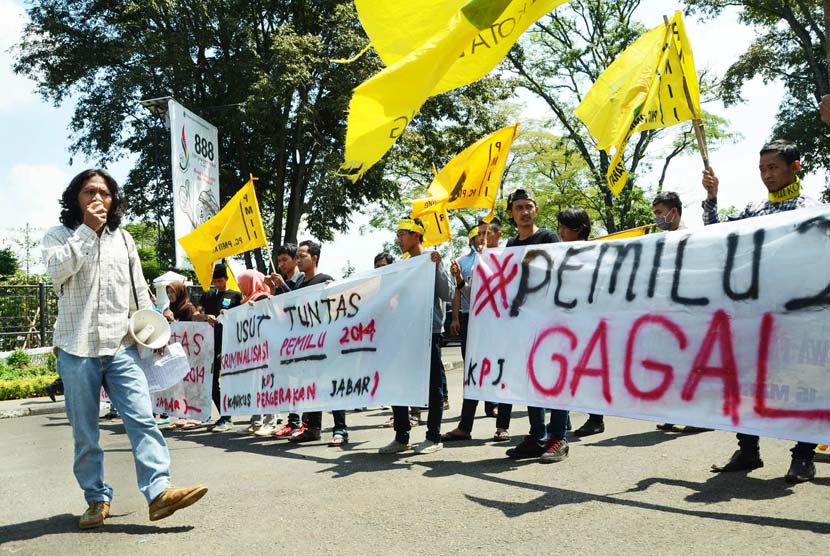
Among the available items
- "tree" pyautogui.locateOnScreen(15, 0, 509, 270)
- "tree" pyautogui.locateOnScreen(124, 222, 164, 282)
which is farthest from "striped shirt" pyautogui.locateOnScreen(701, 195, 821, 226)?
"tree" pyautogui.locateOnScreen(124, 222, 164, 282)

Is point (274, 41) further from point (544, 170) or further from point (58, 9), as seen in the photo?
point (544, 170)

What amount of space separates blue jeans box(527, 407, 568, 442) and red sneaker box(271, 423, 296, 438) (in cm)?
297

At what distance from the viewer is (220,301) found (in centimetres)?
901

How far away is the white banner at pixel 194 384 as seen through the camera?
856 cm

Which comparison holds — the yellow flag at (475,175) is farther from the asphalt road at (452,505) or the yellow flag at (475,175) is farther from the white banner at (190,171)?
the white banner at (190,171)

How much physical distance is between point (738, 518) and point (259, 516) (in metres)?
2.68

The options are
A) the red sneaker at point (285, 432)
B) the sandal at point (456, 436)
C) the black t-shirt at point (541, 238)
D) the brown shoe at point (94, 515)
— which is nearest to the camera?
the brown shoe at point (94, 515)

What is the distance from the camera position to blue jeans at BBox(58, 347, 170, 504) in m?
4.47

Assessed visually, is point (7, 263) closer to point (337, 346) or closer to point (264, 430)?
point (264, 430)

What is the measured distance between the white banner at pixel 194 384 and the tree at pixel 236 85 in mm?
15068

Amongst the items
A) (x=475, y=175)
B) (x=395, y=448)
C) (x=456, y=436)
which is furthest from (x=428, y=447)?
(x=475, y=175)

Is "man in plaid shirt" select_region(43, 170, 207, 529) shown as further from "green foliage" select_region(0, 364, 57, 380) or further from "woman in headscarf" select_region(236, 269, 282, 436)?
"green foliage" select_region(0, 364, 57, 380)

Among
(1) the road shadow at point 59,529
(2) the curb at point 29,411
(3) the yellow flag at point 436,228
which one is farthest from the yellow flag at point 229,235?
(2) the curb at point 29,411

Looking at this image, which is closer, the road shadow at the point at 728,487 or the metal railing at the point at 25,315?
the road shadow at the point at 728,487
